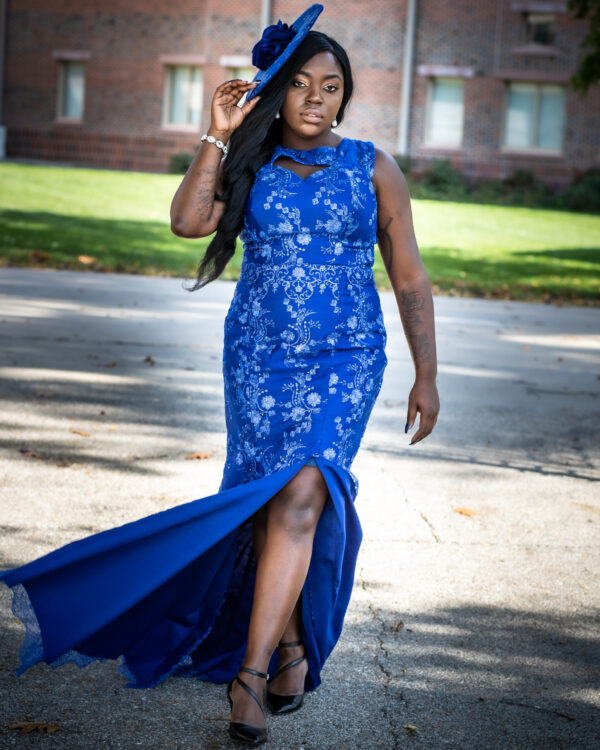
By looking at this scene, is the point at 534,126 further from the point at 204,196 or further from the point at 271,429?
the point at 271,429

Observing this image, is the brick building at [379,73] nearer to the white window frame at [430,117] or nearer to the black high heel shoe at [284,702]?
the white window frame at [430,117]

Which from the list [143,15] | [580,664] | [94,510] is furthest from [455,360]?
[143,15]

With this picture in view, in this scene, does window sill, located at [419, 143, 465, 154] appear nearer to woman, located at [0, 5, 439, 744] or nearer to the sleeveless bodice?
woman, located at [0, 5, 439, 744]

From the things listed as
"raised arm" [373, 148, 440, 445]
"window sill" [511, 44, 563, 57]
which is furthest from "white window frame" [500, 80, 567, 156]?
"raised arm" [373, 148, 440, 445]

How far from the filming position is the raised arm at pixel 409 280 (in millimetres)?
3391

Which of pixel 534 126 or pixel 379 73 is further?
pixel 379 73

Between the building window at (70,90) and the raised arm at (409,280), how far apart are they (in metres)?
33.6

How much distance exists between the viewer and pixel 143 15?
33250 millimetres

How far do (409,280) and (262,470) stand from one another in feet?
2.64

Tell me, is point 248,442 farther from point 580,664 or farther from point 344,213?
point 580,664

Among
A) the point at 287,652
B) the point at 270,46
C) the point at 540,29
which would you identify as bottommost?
the point at 287,652

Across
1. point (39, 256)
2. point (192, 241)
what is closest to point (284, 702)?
point (39, 256)

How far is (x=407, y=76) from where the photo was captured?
31062mm

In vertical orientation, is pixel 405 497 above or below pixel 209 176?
below
